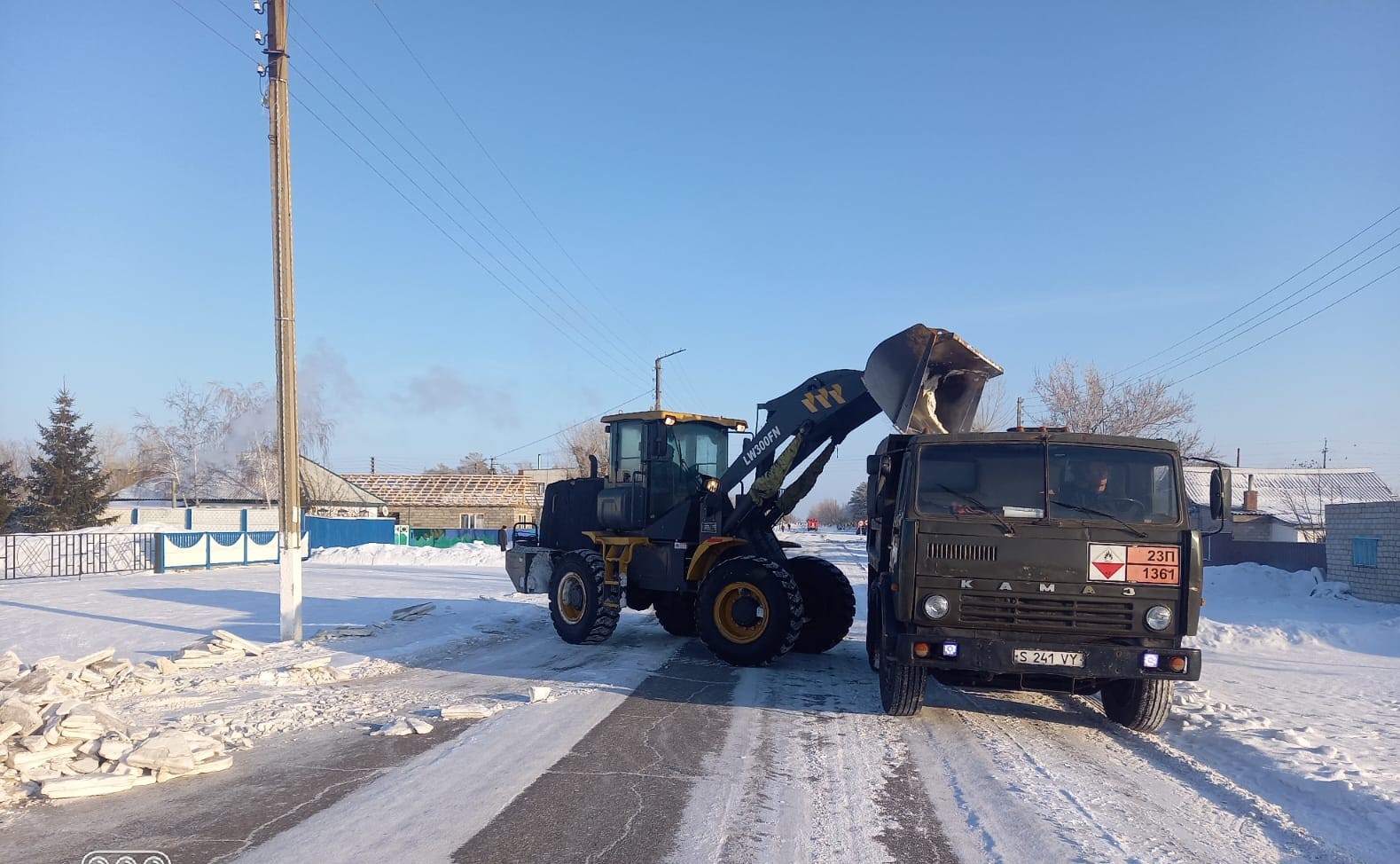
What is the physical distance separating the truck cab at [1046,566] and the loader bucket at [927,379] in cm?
138

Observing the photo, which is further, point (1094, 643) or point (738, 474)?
point (738, 474)

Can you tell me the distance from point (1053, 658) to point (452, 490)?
52.6 metres

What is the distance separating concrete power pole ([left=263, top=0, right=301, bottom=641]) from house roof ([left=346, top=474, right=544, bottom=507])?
142ft

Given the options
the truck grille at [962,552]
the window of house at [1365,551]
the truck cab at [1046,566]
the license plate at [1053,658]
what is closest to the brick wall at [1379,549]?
the window of house at [1365,551]

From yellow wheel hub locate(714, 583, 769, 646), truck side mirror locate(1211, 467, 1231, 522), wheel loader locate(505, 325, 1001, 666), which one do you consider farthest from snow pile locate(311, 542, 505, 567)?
truck side mirror locate(1211, 467, 1231, 522)

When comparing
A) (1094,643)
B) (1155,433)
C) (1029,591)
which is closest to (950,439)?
(1029,591)

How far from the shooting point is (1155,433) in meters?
35.9

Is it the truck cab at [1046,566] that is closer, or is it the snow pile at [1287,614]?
the truck cab at [1046,566]

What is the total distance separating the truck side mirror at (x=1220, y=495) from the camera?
7.55 meters

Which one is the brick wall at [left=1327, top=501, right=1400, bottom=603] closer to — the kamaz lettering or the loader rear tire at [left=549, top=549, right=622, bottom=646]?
the kamaz lettering

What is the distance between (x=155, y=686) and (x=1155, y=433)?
3597 cm

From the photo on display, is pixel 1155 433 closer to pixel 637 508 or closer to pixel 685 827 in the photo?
pixel 637 508

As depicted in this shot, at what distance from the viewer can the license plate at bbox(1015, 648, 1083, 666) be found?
7.11 meters

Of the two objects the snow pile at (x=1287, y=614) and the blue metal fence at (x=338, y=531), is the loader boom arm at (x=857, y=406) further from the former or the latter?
the blue metal fence at (x=338, y=531)
